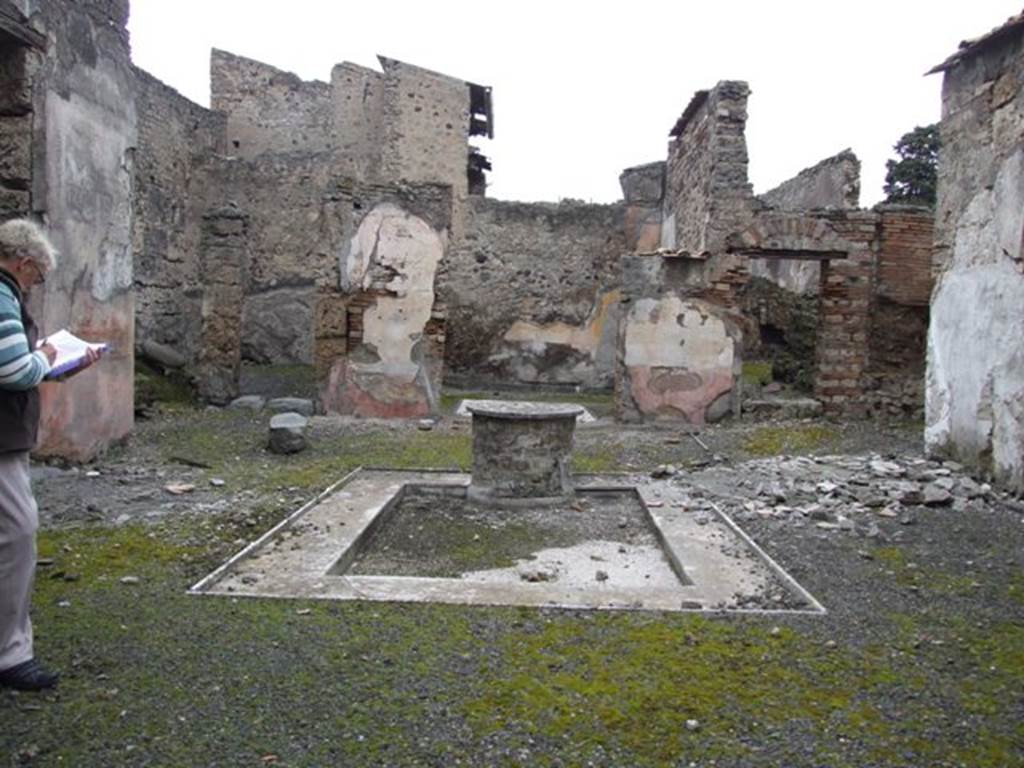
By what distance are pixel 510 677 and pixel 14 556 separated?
180 centimetres

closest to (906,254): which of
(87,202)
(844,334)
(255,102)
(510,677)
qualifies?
(844,334)

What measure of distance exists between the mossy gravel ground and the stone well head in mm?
2294

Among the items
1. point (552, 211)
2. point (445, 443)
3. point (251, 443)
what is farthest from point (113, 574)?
point (552, 211)

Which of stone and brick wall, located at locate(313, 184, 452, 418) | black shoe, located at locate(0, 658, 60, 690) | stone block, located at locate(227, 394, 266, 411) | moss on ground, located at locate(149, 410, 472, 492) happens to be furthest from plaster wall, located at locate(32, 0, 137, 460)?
black shoe, located at locate(0, 658, 60, 690)

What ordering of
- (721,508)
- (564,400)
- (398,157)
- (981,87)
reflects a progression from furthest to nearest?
(398,157), (564,400), (981,87), (721,508)

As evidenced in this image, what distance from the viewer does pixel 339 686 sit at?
3195 mm

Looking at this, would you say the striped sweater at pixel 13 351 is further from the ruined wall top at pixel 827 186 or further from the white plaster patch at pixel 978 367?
the ruined wall top at pixel 827 186

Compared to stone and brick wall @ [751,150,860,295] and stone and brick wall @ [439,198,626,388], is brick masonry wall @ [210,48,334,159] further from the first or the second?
stone and brick wall @ [751,150,860,295]

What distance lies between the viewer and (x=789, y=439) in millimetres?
9836

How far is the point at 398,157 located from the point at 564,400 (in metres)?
7.99

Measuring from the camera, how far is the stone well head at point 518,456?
6906 millimetres

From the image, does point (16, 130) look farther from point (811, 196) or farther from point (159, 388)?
point (811, 196)

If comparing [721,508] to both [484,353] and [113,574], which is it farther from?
[484,353]

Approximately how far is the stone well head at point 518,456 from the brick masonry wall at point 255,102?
15.5 meters
